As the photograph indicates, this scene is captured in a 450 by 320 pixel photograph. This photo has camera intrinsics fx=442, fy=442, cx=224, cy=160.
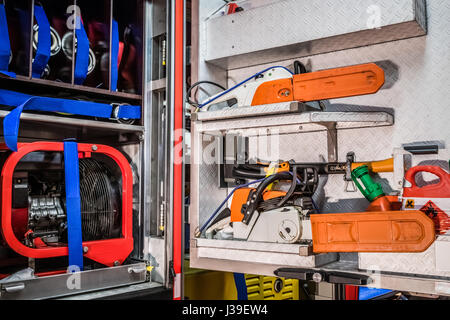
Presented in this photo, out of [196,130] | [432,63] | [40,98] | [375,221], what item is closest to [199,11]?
[196,130]

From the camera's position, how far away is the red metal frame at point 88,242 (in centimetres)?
211

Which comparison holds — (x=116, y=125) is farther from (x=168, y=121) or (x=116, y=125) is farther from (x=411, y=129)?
(x=411, y=129)

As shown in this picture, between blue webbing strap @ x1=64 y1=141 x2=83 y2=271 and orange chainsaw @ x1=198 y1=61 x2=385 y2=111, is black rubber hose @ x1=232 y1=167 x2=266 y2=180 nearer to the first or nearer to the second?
orange chainsaw @ x1=198 y1=61 x2=385 y2=111

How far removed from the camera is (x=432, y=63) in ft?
7.48

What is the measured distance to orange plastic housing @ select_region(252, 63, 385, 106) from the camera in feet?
6.86

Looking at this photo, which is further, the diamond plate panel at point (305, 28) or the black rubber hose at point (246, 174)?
the black rubber hose at point (246, 174)

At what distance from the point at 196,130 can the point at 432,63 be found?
133cm

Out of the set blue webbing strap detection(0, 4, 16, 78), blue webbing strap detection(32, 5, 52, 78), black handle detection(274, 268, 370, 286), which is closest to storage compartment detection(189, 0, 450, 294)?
black handle detection(274, 268, 370, 286)

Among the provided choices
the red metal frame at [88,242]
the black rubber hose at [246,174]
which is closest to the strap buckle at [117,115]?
the red metal frame at [88,242]

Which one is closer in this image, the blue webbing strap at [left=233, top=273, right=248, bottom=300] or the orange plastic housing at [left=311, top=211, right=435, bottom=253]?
the orange plastic housing at [left=311, top=211, right=435, bottom=253]

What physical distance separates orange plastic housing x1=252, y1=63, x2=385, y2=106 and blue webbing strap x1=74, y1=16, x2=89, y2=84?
3.36 ft

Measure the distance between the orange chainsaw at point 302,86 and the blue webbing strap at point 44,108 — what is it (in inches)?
18.9

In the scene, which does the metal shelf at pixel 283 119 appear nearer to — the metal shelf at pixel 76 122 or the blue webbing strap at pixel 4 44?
the metal shelf at pixel 76 122

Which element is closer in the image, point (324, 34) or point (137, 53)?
point (324, 34)
